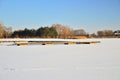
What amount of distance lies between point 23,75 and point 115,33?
20.7 m

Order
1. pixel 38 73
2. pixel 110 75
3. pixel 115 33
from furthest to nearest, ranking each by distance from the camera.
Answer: pixel 115 33 → pixel 38 73 → pixel 110 75

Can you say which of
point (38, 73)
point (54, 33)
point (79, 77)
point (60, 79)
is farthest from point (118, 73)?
point (54, 33)

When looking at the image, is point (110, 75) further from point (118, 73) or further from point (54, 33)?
point (54, 33)

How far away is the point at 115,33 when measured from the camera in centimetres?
2350

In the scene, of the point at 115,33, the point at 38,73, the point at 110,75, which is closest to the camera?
the point at 110,75

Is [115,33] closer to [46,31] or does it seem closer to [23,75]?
[46,31]

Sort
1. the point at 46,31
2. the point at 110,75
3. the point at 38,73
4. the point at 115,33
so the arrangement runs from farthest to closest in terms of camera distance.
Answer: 1. the point at 46,31
2. the point at 115,33
3. the point at 38,73
4. the point at 110,75

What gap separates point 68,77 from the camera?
3.56m

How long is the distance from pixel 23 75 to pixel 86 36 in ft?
67.8

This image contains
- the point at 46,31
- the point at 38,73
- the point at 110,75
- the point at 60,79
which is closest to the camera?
the point at 60,79

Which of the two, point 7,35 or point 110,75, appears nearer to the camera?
point 110,75

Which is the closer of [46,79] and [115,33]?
[46,79]

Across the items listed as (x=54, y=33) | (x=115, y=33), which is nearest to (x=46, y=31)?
(x=54, y=33)

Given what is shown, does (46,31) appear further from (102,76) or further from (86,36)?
(102,76)
